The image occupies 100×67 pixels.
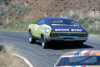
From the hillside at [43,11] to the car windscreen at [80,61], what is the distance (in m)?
19.2

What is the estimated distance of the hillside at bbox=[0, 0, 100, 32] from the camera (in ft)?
95.2

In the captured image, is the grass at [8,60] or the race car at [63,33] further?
the race car at [63,33]

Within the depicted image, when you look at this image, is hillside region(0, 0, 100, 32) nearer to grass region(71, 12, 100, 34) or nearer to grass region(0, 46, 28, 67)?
grass region(71, 12, 100, 34)

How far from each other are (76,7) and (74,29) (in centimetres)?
1917

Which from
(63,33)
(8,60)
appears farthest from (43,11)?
(8,60)

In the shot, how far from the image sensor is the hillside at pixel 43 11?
2901 centimetres

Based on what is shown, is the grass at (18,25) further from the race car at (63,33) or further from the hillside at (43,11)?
the race car at (63,33)

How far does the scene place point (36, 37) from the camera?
1589cm

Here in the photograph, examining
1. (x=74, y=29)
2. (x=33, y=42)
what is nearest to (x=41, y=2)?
(x=33, y=42)

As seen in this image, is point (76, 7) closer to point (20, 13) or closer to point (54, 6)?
point (54, 6)

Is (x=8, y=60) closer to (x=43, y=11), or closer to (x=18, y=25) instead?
(x=18, y=25)

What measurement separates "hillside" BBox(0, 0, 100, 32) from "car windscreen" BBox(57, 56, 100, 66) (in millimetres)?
19248

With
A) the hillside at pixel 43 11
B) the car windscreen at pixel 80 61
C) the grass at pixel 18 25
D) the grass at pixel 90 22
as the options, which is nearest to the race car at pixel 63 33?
the car windscreen at pixel 80 61

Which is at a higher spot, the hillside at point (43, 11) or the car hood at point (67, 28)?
the car hood at point (67, 28)
